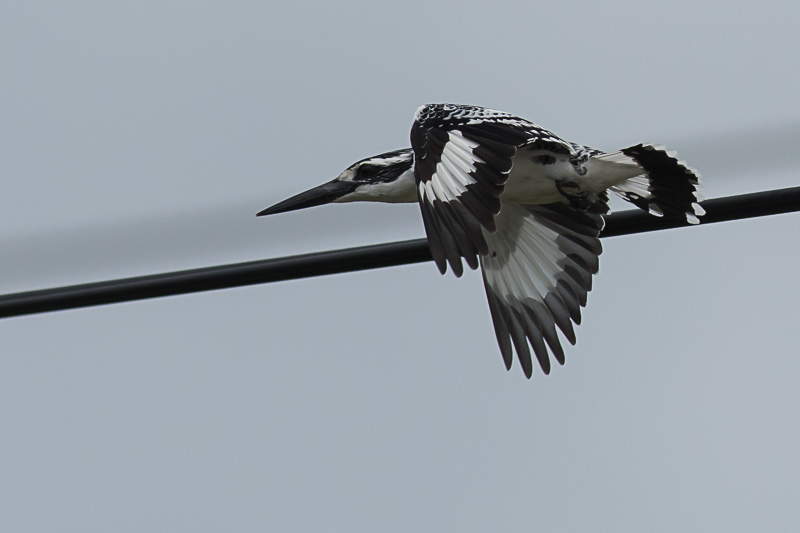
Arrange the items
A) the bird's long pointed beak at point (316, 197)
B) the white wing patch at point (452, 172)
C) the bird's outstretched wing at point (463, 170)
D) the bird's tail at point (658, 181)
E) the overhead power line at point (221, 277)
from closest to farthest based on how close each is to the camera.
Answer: the overhead power line at point (221, 277) < the bird's outstretched wing at point (463, 170) < the white wing patch at point (452, 172) < the bird's tail at point (658, 181) < the bird's long pointed beak at point (316, 197)

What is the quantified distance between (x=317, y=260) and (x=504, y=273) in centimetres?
196

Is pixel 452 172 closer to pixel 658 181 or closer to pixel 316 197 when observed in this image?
pixel 658 181

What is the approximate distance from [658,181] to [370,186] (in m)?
1.26

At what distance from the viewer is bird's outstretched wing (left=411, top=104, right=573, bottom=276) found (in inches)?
175

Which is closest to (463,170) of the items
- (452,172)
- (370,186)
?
(452,172)

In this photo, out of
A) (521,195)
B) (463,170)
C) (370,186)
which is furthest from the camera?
(370,186)

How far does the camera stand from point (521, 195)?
5.61 metres

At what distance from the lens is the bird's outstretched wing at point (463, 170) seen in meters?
4.44

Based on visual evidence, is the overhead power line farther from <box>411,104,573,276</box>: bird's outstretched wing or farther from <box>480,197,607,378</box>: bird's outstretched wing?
<box>480,197,607,378</box>: bird's outstretched wing

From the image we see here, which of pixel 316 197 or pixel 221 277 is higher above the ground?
pixel 316 197

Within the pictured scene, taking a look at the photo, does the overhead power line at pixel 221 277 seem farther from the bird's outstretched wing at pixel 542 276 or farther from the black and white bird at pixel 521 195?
the bird's outstretched wing at pixel 542 276

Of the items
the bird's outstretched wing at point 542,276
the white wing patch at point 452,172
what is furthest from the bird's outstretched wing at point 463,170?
the bird's outstretched wing at point 542,276

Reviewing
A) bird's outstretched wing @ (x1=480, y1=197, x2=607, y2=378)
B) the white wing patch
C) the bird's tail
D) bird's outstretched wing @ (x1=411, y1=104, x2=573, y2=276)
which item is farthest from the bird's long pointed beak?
the bird's tail

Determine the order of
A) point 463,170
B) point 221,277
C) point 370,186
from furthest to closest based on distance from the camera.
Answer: point 370,186, point 463,170, point 221,277
